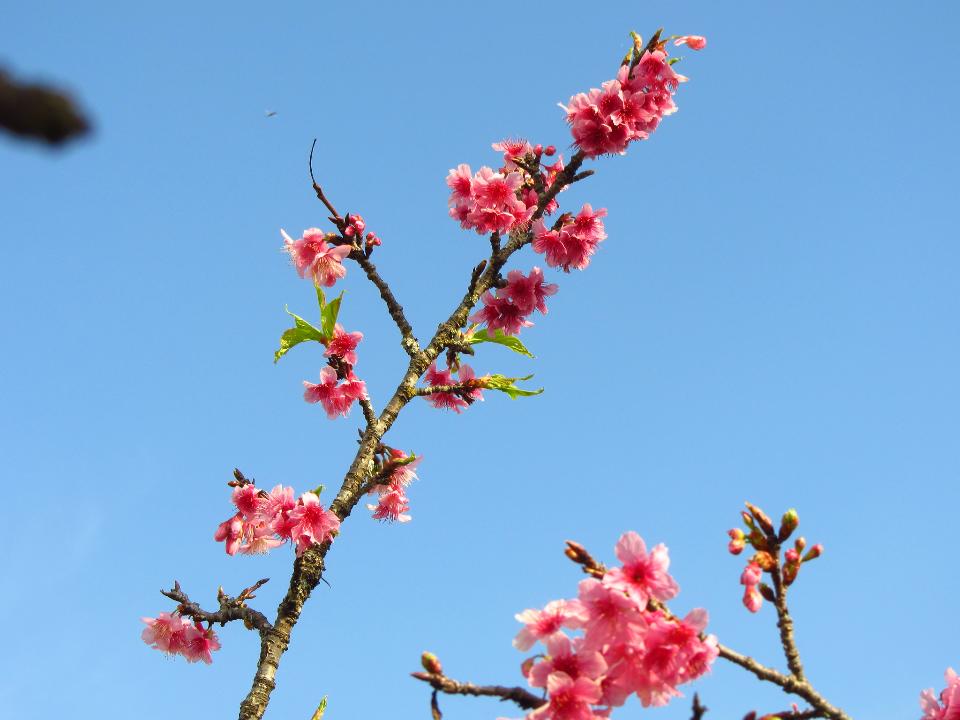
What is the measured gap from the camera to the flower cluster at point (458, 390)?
248 inches

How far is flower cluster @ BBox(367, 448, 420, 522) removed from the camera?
5.64 m

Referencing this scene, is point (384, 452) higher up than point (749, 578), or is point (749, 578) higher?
point (384, 452)

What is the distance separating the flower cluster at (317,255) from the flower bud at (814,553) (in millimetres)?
3982

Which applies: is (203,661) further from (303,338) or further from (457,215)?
(457,215)

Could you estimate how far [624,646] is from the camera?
10.2 ft

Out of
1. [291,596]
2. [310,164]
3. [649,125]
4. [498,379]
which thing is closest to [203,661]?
[291,596]

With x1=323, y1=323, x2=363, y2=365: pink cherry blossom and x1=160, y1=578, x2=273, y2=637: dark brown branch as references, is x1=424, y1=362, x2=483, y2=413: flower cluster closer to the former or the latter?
x1=323, y1=323, x2=363, y2=365: pink cherry blossom

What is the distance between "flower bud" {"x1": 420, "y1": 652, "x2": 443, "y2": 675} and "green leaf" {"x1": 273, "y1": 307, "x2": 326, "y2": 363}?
3434mm

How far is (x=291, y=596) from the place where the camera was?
16.5ft

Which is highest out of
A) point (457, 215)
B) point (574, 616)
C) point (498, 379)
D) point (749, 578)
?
point (457, 215)

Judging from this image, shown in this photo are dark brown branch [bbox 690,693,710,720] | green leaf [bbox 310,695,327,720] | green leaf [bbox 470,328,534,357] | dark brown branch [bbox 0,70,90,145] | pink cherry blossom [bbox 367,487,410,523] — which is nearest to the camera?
dark brown branch [bbox 0,70,90,145]

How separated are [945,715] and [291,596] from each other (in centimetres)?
340

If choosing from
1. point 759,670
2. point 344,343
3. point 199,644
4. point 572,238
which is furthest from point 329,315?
point 759,670

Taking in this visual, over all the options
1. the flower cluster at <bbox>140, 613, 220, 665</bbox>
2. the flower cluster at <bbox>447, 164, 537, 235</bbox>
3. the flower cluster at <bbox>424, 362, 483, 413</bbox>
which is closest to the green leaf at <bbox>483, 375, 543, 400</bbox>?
the flower cluster at <bbox>424, 362, 483, 413</bbox>
